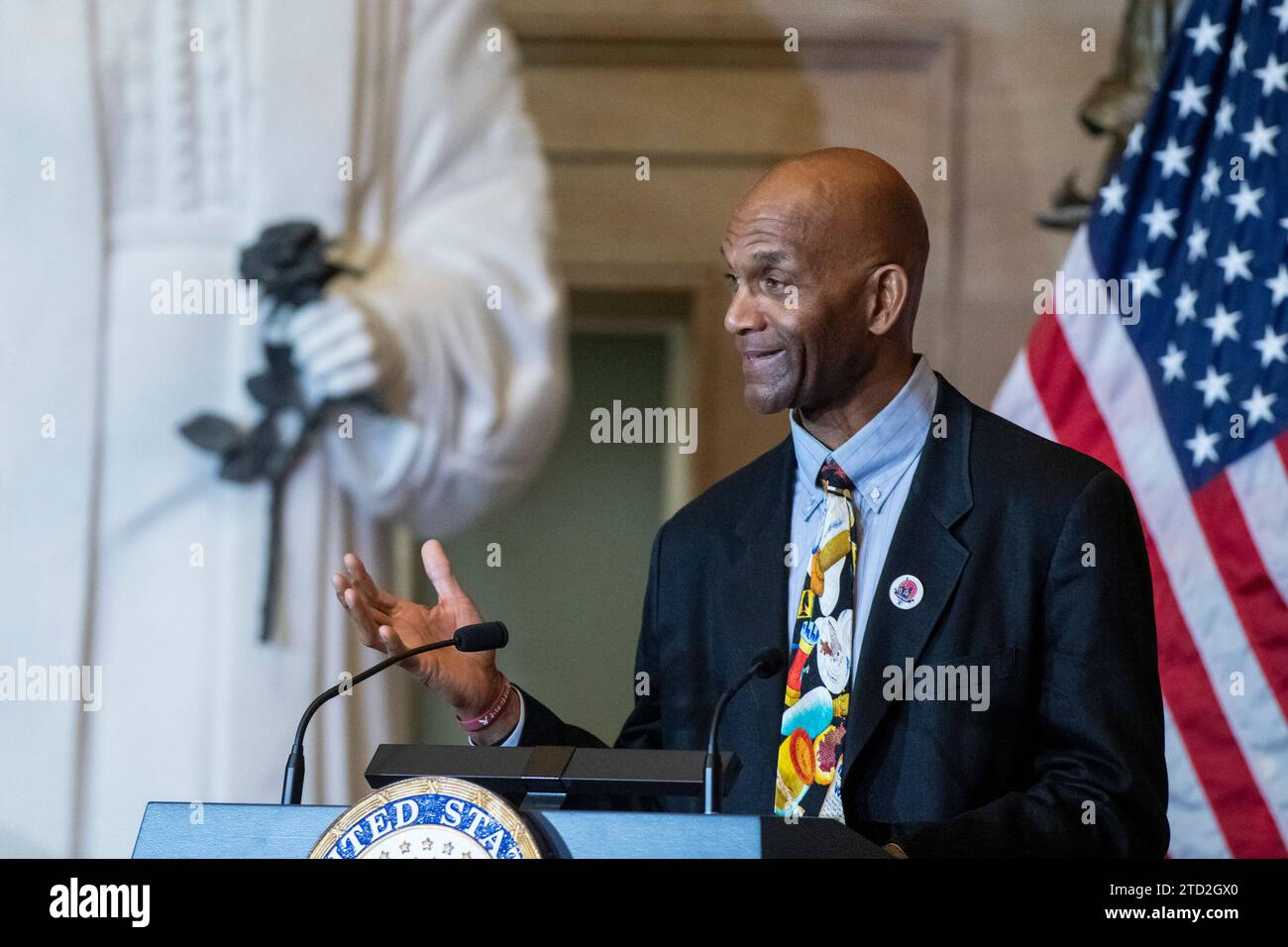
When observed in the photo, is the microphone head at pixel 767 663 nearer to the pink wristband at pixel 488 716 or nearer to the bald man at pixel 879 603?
the bald man at pixel 879 603

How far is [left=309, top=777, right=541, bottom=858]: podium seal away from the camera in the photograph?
1.40 meters

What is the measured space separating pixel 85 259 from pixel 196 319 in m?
0.27

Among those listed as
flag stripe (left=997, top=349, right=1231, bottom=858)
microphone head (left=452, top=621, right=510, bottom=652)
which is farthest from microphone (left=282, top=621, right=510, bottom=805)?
flag stripe (left=997, top=349, right=1231, bottom=858)

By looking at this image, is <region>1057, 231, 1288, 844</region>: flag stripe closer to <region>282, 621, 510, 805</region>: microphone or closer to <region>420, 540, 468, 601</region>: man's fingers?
<region>420, 540, 468, 601</region>: man's fingers

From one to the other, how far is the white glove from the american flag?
54.5 inches

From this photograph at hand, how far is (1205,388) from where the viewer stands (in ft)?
11.3

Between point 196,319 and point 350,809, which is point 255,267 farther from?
point 350,809

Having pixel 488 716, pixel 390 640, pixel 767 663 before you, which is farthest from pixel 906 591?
pixel 390 640

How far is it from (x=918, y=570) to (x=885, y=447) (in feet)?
0.63

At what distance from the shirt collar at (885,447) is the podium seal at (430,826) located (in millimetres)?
905

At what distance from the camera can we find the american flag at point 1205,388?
336 cm

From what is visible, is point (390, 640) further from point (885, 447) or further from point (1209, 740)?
point (1209, 740)

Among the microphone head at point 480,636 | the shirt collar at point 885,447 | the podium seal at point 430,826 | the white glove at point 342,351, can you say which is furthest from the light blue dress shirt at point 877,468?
the white glove at point 342,351
